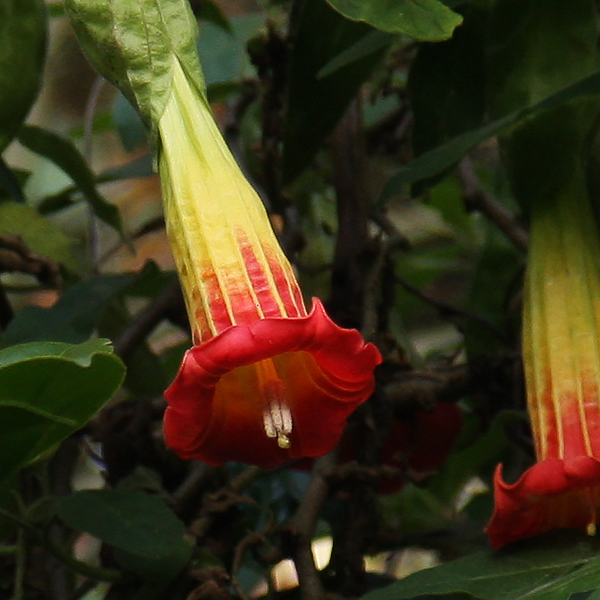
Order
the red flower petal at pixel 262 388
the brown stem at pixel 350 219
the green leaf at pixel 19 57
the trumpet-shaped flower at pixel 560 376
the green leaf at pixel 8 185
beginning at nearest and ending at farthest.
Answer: the red flower petal at pixel 262 388
the trumpet-shaped flower at pixel 560 376
the green leaf at pixel 19 57
the green leaf at pixel 8 185
the brown stem at pixel 350 219

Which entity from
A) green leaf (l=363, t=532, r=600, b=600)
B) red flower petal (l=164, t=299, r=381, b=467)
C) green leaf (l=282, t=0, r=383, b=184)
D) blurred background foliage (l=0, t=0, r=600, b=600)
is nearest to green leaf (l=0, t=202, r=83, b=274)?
blurred background foliage (l=0, t=0, r=600, b=600)

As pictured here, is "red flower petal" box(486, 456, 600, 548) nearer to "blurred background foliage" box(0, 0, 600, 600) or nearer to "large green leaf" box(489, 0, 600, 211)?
"blurred background foliage" box(0, 0, 600, 600)

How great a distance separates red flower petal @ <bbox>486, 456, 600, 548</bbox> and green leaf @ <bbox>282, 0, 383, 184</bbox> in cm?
32

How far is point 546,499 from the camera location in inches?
26.8

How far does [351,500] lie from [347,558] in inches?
2.0

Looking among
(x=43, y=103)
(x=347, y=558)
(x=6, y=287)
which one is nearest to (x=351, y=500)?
(x=347, y=558)

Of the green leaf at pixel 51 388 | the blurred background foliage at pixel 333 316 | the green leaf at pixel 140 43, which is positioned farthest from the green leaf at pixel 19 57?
the green leaf at pixel 51 388

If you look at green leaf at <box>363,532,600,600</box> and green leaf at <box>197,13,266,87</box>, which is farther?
green leaf at <box>197,13,266,87</box>

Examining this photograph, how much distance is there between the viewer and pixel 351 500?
33.2 inches

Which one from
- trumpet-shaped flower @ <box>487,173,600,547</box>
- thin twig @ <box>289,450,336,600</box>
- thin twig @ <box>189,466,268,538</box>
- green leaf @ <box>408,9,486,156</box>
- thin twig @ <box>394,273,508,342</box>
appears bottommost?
thin twig @ <box>394,273,508,342</box>

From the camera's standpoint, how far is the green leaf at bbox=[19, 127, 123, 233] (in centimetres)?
96

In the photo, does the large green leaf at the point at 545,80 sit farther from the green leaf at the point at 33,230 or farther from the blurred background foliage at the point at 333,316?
the green leaf at the point at 33,230

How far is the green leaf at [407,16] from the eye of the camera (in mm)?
624

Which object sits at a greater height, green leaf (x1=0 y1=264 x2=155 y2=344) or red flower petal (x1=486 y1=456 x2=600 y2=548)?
green leaf (x1=0 y1=264 x2=155 y2=344)
